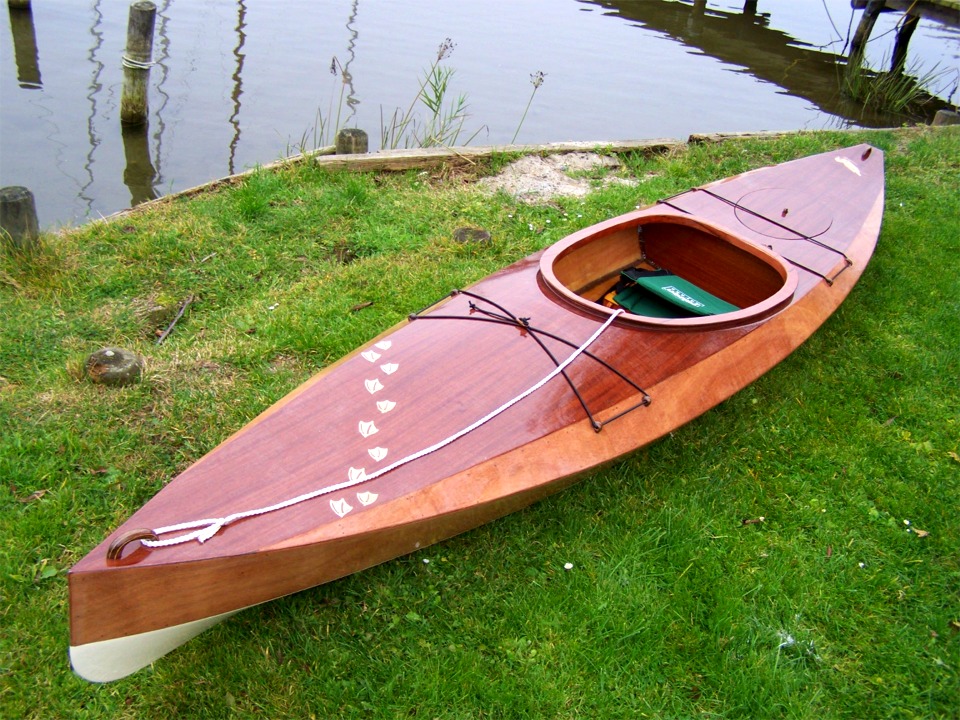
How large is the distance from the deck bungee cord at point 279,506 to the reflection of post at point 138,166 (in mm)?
4795

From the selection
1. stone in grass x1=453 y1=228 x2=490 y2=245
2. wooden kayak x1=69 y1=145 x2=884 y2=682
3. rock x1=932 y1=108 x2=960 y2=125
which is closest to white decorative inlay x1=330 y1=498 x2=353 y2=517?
wooden kayak x1=69 y1=145 x2=884 y2=682

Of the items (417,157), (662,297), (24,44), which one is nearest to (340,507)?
(662,297)

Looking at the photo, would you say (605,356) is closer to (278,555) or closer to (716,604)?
(716,604)

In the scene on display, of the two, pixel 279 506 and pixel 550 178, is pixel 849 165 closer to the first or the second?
pixel 550 178

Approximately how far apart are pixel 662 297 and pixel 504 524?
1.41 m

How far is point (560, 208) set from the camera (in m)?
5.26

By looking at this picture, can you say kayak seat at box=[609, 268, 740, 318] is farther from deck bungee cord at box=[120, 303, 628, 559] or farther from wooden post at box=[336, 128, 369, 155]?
wooden post at box=[336, 128, 369, 155]

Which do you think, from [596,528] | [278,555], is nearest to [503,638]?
[596,528]

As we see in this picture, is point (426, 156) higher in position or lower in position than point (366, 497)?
higher

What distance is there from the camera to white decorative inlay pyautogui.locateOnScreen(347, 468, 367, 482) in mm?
2477

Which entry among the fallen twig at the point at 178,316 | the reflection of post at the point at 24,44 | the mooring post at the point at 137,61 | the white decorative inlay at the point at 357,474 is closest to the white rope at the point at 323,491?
the white decorative inlay at the point at 357,474

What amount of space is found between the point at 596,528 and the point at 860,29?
10.3m

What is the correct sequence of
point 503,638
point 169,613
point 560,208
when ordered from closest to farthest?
point 169,613 < point 503,638 < point 560,208

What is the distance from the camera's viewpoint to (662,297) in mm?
3646
